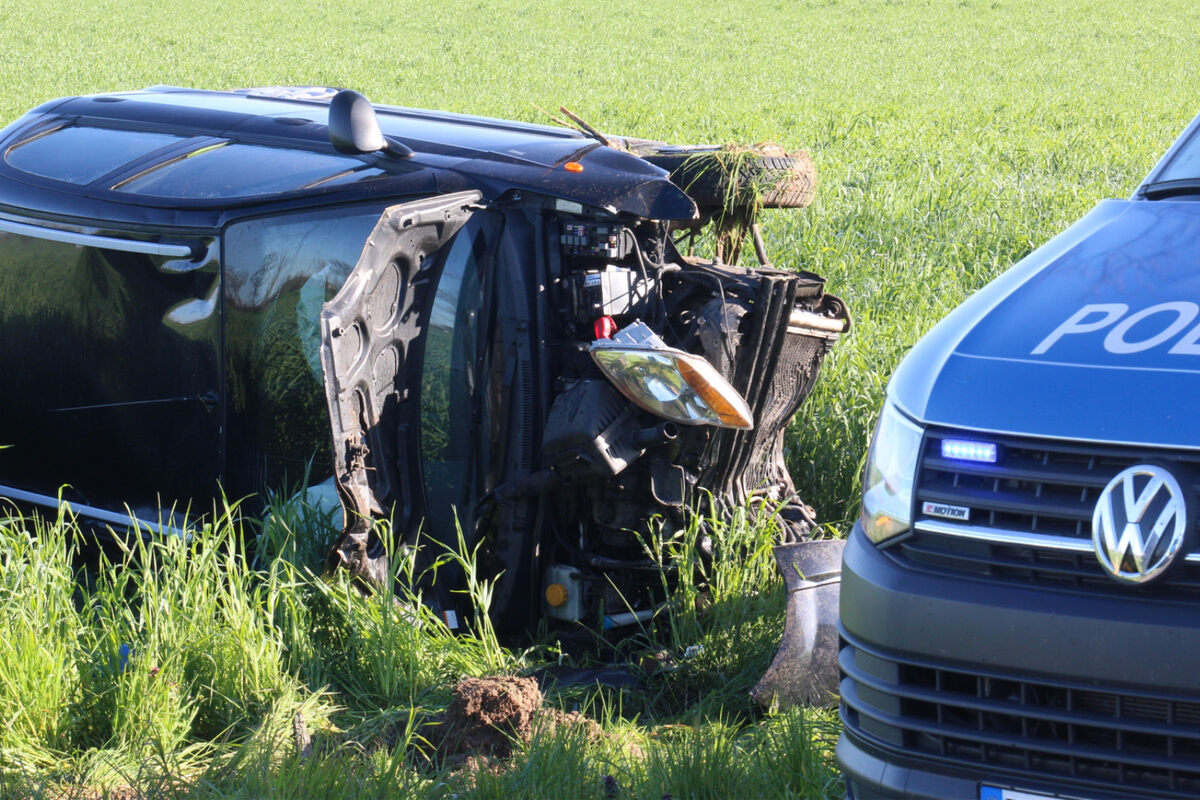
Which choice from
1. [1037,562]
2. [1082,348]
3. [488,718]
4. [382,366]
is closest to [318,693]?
[488,718]

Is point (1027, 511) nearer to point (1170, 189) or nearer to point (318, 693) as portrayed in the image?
point (1170, 189)

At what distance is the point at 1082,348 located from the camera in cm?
220

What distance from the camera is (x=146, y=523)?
4.37m

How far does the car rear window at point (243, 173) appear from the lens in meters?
4.20

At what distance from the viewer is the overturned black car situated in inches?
148

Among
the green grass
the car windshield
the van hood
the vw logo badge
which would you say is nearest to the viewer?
the vw logo badge

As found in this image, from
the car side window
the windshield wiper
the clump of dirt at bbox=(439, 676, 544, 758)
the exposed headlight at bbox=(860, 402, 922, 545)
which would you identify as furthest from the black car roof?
the exposed headlight at bbox=(860, 402, 922, 545)

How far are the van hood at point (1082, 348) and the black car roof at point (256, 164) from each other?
155 cm

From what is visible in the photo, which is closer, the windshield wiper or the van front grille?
the van front grille

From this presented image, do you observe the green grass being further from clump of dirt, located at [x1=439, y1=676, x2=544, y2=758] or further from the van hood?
the van hood

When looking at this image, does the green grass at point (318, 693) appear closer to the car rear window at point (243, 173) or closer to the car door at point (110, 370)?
the car door at point (110, 370)

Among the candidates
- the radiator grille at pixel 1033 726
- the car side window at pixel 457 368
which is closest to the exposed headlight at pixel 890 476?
the radiator grille at pixel 1033 726

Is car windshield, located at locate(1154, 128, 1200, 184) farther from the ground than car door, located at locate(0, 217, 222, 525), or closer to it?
farther from the ground

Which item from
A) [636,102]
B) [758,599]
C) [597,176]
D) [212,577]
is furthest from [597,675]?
[636,102]
